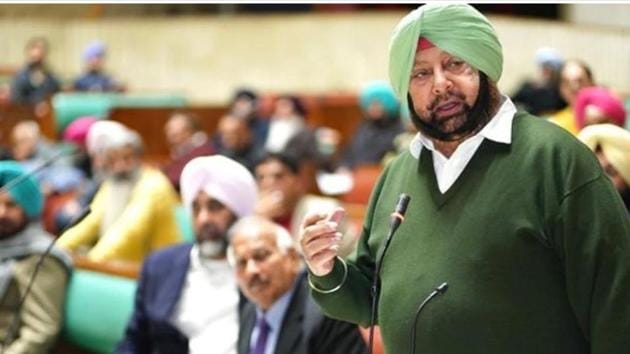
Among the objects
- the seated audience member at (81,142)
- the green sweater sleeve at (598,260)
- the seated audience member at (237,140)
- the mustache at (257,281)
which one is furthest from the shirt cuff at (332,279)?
the seated audience member at (81,142)

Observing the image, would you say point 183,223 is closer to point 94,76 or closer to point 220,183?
point 220,183

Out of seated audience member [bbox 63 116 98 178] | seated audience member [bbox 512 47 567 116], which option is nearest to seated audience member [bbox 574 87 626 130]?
seated audience member [bbox 63 116 98 178]

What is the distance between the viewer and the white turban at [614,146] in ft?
11.1

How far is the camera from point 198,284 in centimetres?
415

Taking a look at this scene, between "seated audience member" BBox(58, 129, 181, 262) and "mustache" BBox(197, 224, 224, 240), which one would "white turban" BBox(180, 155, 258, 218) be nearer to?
"mustache" BBox(197, 224, 224, 240)

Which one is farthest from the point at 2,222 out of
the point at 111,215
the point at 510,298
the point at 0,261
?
the point at 510,298

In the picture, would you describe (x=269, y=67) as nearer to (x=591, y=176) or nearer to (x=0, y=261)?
(x=0, y=261)

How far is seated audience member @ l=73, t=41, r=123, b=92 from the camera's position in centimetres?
1230

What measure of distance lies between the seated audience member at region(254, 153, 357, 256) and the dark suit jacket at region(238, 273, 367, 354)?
56.5 inches

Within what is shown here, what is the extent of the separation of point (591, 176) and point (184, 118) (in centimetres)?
668

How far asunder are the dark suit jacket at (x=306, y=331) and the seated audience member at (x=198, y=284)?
218 millimetres

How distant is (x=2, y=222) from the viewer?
4.62 metres

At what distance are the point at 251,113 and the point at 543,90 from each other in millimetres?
2155

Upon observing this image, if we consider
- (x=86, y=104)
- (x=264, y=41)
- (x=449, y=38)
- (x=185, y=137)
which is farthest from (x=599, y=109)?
(x=264, y=41)
